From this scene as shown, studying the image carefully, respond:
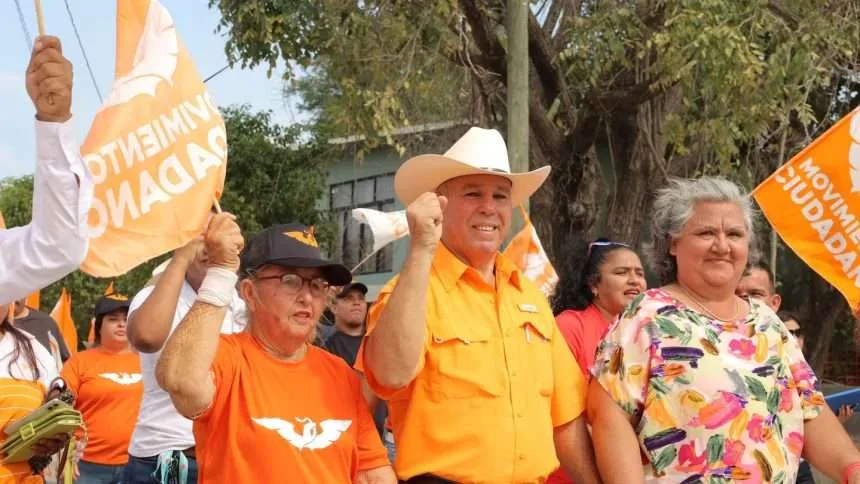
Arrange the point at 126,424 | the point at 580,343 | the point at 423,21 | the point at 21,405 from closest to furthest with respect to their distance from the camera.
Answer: the point at 21,405 < the point at 580,343 < the point at 126,424 < the point at 423,21

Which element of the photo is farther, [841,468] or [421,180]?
[421,180]

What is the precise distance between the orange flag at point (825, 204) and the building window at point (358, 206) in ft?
61.1

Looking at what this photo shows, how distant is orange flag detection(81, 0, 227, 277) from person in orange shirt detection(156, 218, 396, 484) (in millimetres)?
352

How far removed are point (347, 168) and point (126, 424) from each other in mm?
20308

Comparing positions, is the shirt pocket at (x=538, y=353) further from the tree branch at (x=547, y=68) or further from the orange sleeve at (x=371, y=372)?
the tree branch at (x=547, y=68)

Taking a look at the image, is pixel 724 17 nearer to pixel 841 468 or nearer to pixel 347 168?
pixel 841 468

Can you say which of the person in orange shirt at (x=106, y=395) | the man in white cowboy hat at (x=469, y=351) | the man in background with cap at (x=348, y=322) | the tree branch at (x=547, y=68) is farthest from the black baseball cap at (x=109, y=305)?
the tree branch at (x=547, y=68)

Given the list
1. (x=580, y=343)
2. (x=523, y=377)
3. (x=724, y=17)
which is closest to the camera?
(x=523, y=377)

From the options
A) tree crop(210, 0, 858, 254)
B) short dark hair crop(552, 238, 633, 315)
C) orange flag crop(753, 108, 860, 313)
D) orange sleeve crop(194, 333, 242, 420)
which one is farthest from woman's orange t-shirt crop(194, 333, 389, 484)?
tree crop(210, 0, 858, 254)

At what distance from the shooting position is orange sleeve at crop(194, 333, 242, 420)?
3707 millimetres

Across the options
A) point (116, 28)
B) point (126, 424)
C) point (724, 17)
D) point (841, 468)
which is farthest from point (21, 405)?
point (724, 17)

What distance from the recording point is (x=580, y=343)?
5.52 meters

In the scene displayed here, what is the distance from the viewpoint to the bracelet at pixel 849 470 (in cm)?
412

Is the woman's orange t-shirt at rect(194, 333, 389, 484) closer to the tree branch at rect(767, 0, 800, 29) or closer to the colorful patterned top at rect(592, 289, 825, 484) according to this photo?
the colorful patterned top at rect(592, 289, 825, 484)
